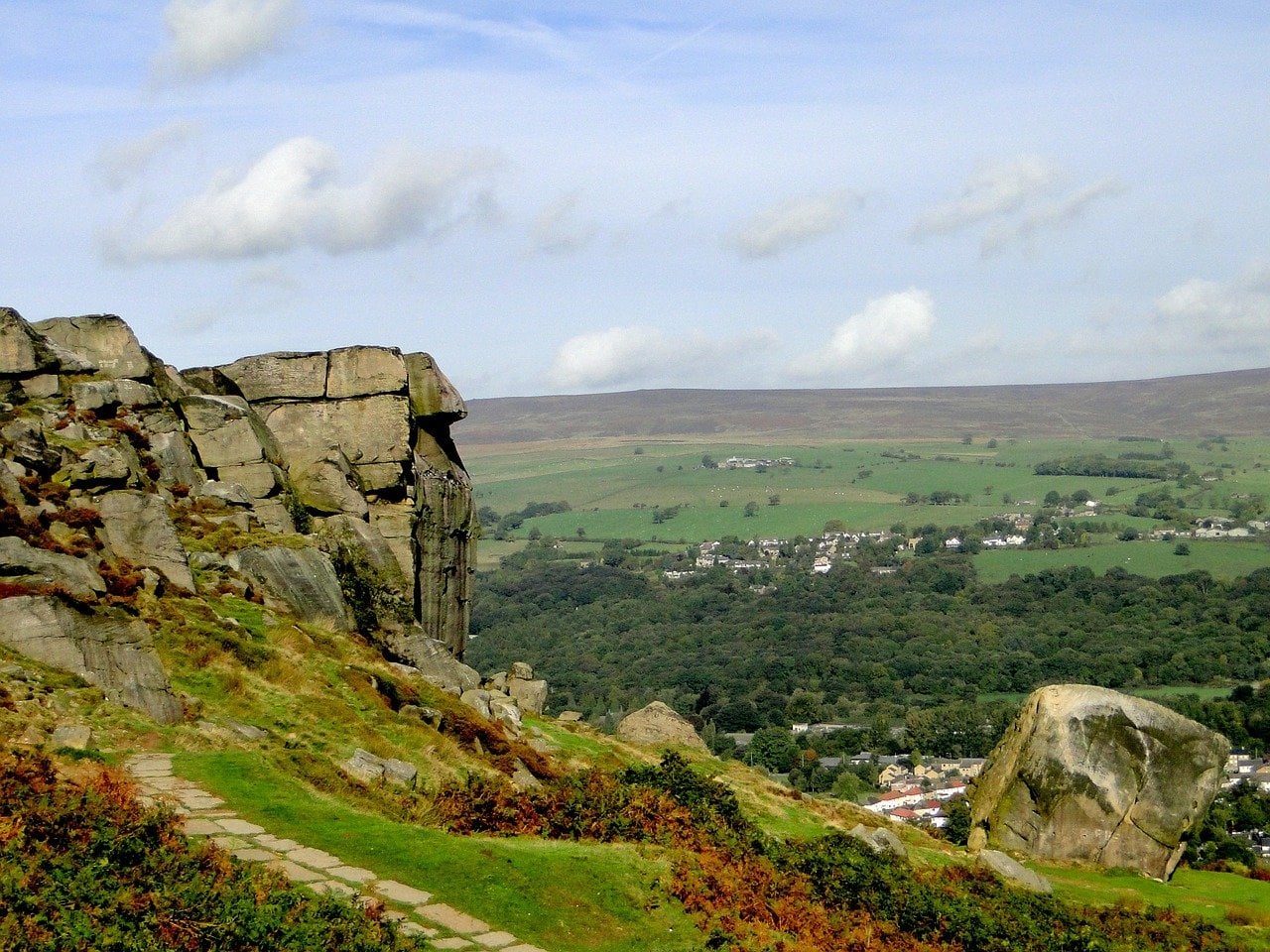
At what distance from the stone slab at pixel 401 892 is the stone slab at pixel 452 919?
0.51ft

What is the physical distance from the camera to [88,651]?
2053 cm

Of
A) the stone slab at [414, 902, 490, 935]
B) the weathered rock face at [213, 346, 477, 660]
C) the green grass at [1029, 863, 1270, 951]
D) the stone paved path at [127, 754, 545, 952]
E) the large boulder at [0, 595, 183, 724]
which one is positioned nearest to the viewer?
the stone paved path at [127, 754, 545, 952]

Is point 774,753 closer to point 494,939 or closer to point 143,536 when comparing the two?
point 143,536

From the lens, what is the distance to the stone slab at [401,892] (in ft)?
45.3

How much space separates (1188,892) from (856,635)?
10765 centimetres

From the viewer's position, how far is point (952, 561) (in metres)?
180

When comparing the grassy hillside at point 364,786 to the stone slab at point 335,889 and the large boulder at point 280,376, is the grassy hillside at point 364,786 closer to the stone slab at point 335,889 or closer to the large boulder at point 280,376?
the stone slab at point 335,889

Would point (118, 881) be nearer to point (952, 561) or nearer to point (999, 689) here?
point (999, 689)

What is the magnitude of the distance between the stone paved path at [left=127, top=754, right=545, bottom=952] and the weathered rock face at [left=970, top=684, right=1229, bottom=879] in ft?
79.1

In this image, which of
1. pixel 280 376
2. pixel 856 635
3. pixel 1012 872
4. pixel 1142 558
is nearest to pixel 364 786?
pixel 1012 872

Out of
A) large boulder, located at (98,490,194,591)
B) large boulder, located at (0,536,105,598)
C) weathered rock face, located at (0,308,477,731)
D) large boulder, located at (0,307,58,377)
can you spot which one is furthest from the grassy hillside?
→ large boulder, located at (0,307,58,377)

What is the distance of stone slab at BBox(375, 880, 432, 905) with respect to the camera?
1380 cm

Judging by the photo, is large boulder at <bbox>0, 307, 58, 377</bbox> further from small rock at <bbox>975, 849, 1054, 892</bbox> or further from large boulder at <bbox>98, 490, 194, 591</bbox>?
small rock at <bbox>975, 849, 1054, 892</bbox>

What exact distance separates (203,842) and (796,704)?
305 feet
